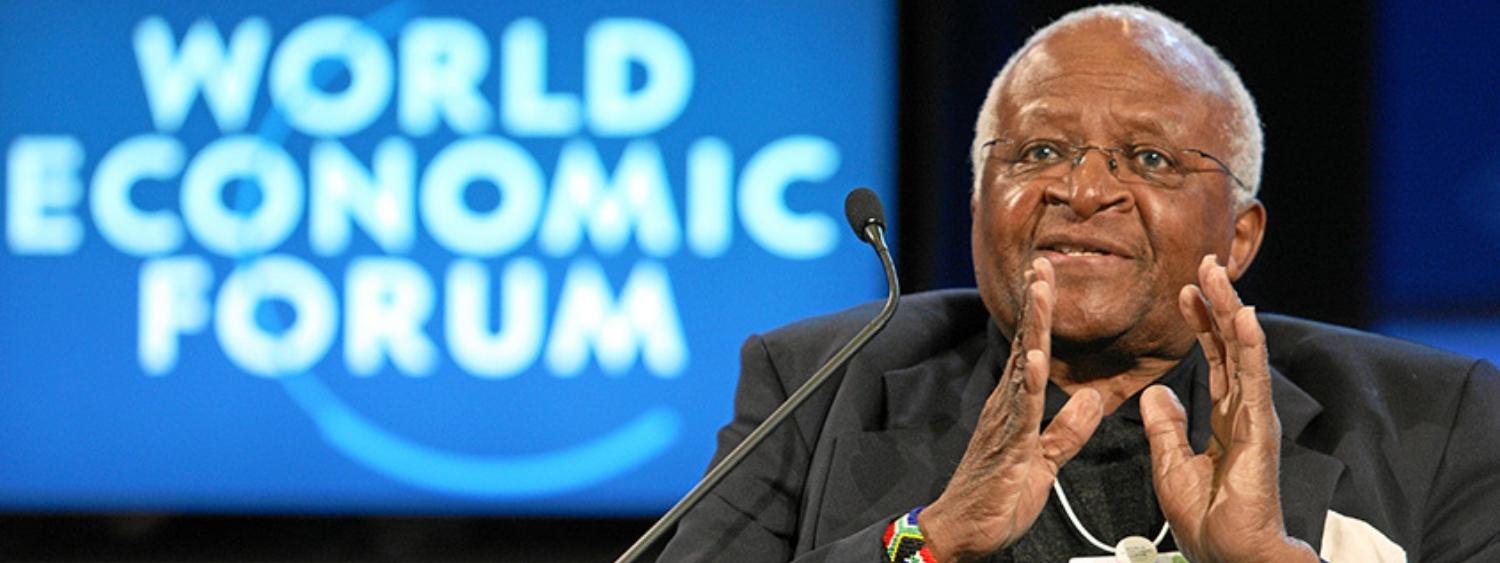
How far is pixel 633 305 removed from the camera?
3.63 m

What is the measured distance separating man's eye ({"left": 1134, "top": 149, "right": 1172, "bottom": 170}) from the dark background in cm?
154

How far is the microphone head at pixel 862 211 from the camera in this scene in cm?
183

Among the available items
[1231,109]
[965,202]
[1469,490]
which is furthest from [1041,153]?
[965,202]

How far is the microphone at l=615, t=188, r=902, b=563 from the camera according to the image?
5.25 ft

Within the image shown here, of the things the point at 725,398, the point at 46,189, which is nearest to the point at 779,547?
the point at 725,398

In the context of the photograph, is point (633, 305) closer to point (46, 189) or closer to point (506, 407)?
point (506, 407)

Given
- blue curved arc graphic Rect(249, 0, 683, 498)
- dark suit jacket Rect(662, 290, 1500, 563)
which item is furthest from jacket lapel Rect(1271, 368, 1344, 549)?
blue curved arc graphic Rect(249, 0, 683, 498)

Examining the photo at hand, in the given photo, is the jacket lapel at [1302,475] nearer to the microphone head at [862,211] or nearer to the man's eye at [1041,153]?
the man's eye at [1041,153]

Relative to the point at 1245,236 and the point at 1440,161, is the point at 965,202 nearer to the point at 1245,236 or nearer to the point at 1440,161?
the point at 1440,161

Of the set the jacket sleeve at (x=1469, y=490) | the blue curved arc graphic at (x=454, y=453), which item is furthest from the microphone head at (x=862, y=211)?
the blue curved arc graphic at (x=454, y=453)

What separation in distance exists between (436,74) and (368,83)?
142mm

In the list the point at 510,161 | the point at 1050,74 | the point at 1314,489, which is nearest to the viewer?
the point at 1314,489

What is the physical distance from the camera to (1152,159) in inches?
78.9

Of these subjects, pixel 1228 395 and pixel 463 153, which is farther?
pixel 463 153
